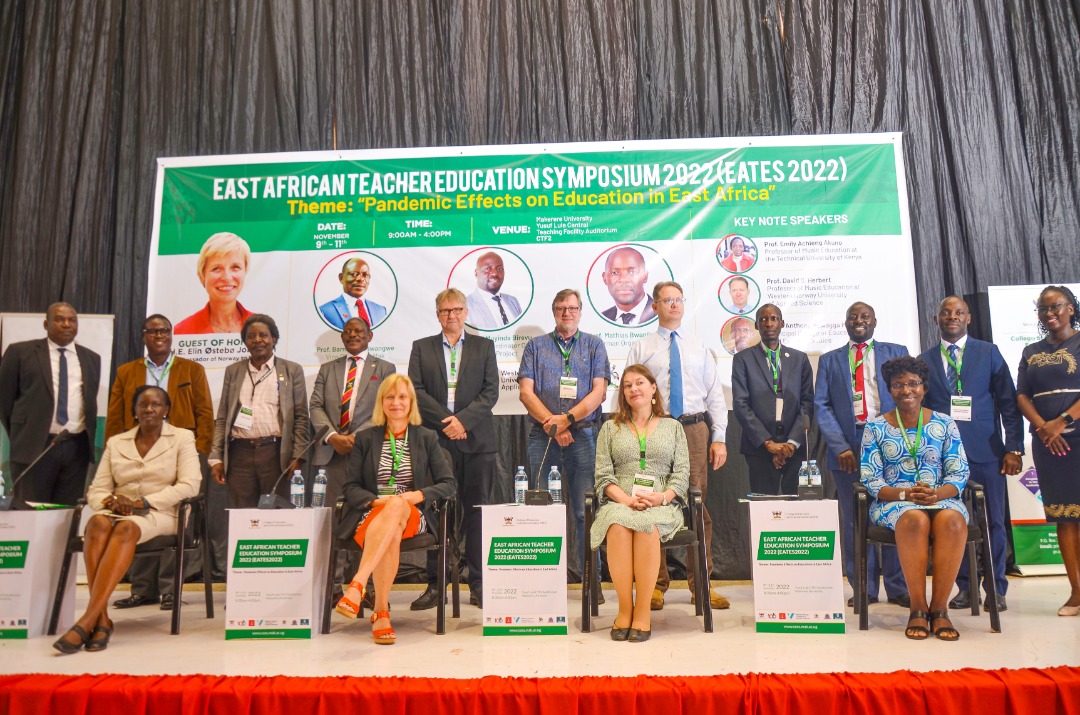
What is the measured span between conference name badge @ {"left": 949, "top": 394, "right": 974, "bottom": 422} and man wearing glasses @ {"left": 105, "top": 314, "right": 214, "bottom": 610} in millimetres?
4094

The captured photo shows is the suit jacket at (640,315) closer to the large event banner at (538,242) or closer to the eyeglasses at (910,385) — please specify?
the large event banner at (538,242)

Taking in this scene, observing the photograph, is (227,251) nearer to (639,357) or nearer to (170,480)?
(170,480)

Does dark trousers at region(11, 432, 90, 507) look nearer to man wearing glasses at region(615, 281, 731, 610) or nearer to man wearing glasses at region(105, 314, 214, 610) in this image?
man wearing glasses at region(105, 314, 214, 610)

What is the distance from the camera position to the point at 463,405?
447 centimetres

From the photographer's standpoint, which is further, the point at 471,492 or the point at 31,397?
the point at 31,397

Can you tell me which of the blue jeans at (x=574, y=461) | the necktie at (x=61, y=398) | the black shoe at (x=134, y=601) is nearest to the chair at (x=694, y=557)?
the blue jeans at (x=574, y=461)

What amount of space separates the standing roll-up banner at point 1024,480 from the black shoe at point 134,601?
17.3ft

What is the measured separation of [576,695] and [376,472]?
5.42 ft

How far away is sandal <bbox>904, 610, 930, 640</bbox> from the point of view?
130 inches

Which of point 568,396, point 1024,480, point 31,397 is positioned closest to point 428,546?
point 568,396

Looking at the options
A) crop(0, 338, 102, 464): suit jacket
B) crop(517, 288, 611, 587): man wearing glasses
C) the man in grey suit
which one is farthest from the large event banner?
crop(0, 338, 102, 464): suit jacket

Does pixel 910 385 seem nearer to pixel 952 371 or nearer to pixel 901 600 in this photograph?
pixel 952 371

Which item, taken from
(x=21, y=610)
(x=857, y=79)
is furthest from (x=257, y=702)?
(x=857, y=79)

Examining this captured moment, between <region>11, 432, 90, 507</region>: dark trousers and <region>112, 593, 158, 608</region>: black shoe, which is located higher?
<region>11, 432, 90, 507</region>: dark trousers
